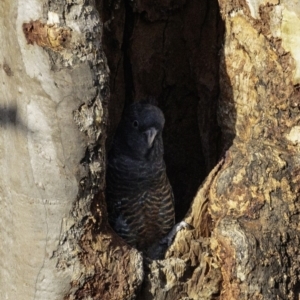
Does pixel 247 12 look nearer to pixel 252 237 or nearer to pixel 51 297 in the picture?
pixel 252 237

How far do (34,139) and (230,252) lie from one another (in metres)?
1.02

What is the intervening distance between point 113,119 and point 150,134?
347 mm

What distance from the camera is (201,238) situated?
10.6 ft

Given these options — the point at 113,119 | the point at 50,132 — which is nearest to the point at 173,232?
the point at 113,119

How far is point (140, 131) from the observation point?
141 inches

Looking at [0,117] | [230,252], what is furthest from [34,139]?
[230,252]

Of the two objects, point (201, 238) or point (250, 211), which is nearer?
point (250, 211)

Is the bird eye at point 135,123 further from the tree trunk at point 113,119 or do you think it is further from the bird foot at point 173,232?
the bird foot at point 173,232

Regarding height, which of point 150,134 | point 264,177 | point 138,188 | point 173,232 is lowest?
point 173,232

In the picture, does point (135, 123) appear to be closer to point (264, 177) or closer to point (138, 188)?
point (138, 188)

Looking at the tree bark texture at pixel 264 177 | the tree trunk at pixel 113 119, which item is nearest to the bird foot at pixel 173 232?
the tree trunk at pixel 113 119

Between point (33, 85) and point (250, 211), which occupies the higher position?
point (33, 85)

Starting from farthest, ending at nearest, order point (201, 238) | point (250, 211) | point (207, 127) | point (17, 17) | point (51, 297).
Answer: point (207, 127) → point (201, 238) → point (250, 211) → point (51, 297) → point (17, 17)

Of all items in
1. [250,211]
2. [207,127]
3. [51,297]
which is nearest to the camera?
[51,297]
